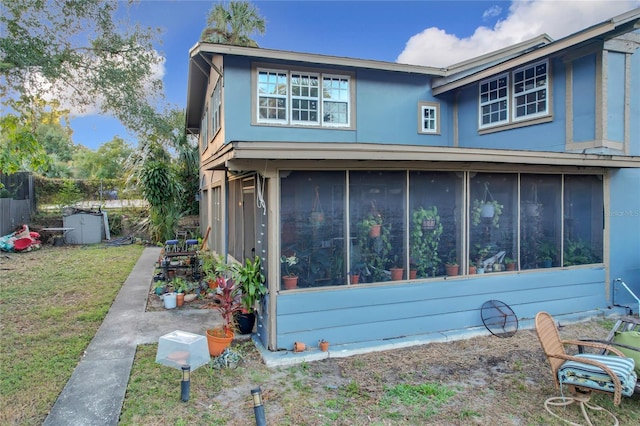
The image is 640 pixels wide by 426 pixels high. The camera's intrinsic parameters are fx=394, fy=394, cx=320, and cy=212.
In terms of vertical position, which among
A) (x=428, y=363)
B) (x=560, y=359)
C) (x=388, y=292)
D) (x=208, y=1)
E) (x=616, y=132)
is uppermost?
(x=208, y=1)

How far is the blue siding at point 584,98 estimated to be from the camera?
7.06m

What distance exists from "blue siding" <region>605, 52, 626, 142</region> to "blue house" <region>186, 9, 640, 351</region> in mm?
33

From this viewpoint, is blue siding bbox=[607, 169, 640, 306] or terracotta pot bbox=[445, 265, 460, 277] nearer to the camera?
terracotta pot bbox=[445, 265, 460, 277]

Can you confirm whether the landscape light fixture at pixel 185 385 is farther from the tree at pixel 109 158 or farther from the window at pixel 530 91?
the tree at pixel 109 158

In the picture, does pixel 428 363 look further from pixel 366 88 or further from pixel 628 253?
pixel 366 88

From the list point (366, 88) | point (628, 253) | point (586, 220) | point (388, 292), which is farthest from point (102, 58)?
point (628, 253)

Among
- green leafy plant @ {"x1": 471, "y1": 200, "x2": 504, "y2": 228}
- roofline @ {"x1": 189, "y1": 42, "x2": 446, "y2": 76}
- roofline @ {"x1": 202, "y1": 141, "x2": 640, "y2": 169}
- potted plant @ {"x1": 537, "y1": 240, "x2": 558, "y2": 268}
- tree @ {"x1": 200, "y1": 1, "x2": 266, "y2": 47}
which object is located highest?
tree @ {"x1": 200, "y1": 1, "x2": 266, "y2": 47}

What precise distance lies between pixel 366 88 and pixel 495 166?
4.32m

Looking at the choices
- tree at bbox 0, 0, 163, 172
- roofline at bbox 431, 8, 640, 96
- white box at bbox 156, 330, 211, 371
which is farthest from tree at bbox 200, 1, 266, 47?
white box at bbox 156, 330, 211, 371

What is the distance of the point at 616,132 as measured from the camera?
7043 millimetres

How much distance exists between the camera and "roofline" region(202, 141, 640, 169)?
455cm

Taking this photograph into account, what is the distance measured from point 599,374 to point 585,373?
0.11 meters

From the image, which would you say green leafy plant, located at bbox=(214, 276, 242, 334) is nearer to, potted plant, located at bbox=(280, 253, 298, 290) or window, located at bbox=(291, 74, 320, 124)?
potted plant, located at bbox=(280, 253, 298, 290)

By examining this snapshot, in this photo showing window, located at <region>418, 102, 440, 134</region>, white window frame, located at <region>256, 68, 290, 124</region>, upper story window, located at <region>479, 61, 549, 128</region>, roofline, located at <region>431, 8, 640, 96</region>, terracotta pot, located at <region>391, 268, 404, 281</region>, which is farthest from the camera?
window, located at <region>418, 102, 440, 134</region>
